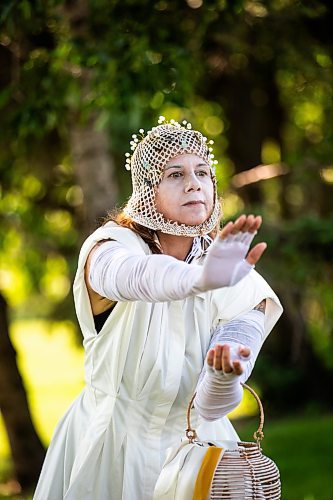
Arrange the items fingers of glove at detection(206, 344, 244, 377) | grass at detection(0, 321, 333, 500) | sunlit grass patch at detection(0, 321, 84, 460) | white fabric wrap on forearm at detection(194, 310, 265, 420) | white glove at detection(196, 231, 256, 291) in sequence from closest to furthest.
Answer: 1. white glove at detection(196, 231, 256, 291)
2. fingers of glove at detection(206, 344, 244, 377)
3. white fabric wrap on forearm at detection(194, 310, 265, 420)
4. grass at detection(0, 321, 333, 500)
5. sunlit grass patch at detection(0, 321, 84, 460)

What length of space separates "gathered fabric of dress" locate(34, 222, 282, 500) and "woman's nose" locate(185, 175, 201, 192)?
27 cm

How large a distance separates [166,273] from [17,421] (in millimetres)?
6597

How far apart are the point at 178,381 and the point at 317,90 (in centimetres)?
648

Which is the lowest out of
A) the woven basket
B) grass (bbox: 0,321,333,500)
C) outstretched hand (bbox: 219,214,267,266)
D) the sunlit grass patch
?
the sunlit grass patch

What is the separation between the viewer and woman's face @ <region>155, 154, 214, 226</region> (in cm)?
336

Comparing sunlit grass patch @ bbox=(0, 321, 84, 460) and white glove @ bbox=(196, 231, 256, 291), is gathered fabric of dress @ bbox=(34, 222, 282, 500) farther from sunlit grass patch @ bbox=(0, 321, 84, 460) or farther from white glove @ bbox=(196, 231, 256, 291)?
sunlit grass patch @ bbox=(0, 321, 84, 460)

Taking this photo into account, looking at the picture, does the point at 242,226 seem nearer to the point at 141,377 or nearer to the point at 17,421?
the point at 141,377

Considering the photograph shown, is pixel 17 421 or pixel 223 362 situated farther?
pixel 17 421

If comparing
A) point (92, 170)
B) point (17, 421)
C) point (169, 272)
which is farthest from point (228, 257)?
point (17, 421)

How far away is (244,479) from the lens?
3.04 meters

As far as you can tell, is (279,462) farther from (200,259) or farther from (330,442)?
(200,259)

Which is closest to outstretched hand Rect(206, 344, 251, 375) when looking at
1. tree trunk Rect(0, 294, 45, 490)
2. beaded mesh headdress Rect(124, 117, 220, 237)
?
beaded mesh headdress Rect(124, 117, 220, 237)

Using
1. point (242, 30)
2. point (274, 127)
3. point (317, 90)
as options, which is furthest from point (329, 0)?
point (274, 127)

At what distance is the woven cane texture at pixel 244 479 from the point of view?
3.04 metres
